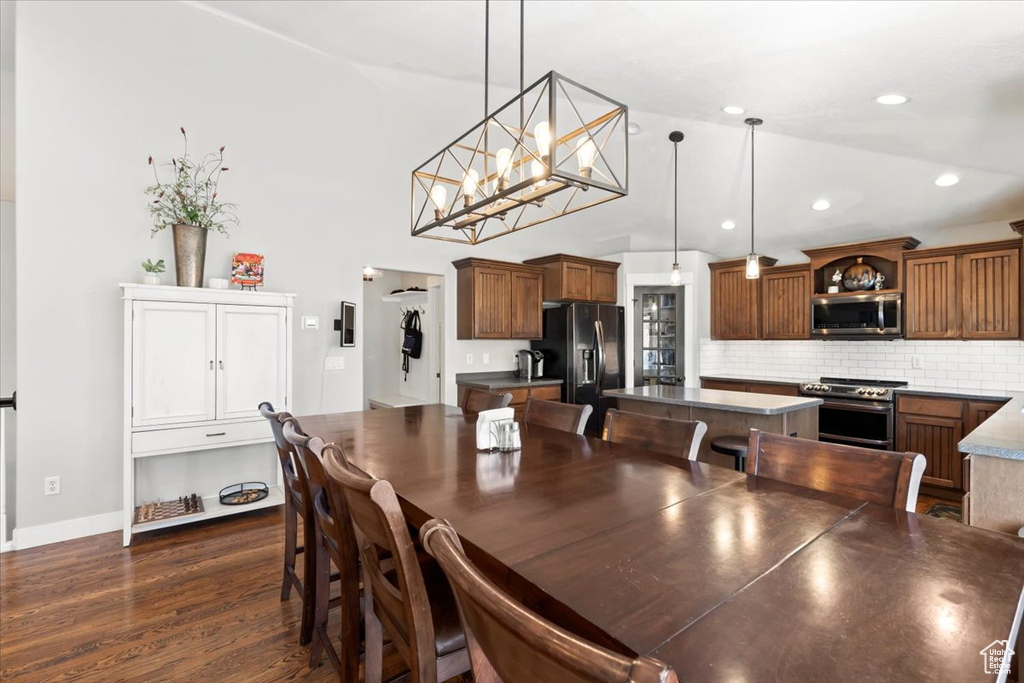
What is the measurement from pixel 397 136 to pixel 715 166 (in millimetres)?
2871

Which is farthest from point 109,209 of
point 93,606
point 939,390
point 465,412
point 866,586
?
point 939,390

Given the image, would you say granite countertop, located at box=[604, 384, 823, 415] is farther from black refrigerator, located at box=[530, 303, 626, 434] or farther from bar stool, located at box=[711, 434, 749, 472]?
black refrigerator, located at box=[530, 303, 626, 434]

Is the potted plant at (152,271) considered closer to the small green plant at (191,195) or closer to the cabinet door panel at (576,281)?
the small green plant at (191,195)

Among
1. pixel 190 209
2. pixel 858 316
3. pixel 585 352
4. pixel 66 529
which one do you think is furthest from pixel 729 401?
pixel 66 529

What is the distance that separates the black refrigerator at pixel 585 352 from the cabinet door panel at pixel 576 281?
6.2 inches

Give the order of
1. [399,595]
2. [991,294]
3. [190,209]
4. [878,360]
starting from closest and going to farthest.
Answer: [399,595], [190,209], [991,294], [878,360]

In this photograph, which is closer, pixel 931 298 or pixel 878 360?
pixel 931 298

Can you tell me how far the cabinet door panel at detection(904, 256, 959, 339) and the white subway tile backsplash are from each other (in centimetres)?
27

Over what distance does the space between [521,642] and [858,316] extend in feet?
17.9

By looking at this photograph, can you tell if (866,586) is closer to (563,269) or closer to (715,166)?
(715,166)

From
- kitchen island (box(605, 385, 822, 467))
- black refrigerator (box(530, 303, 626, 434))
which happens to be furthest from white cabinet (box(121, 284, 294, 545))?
black refrigerator (box(530, 303, 626, 434))

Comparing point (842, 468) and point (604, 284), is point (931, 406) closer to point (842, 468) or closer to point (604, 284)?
point (604, 284)

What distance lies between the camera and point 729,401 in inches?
133

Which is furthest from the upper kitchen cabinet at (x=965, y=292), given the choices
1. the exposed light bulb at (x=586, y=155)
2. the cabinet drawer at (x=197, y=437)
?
the cabinet drawer at (x=197, y=437)
